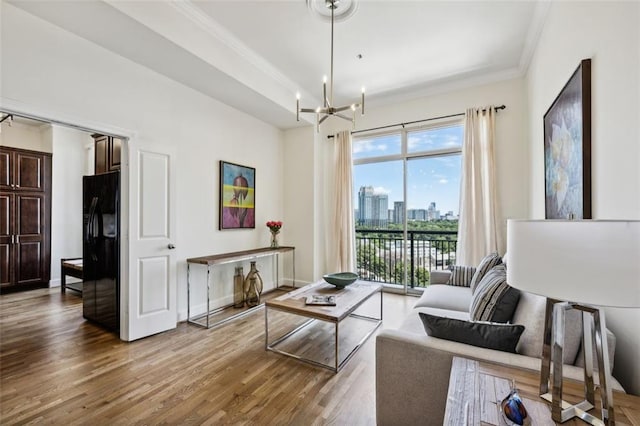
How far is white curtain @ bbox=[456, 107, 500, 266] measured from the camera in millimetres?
3730

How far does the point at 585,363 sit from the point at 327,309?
1.75m

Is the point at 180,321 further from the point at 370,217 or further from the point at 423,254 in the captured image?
the point at 423,254

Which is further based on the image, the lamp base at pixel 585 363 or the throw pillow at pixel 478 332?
the throw pillow at pixel 478 332

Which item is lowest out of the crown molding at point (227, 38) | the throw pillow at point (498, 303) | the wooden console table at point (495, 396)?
the wooden console table at point (495, 396)

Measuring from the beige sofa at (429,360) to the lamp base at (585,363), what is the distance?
0.25 m

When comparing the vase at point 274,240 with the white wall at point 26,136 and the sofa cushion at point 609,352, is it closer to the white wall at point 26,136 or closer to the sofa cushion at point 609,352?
the sofa cushion at point 609,352

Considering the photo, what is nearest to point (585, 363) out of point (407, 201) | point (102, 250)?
point (407, 201)

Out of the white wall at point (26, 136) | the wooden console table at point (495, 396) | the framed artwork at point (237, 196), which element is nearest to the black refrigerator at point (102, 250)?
the framed artwork at point (237, 196)

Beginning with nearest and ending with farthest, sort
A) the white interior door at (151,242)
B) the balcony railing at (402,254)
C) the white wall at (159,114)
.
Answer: the white wall at (159,114)
the white interior door at (151,242)
the balcony railing at (402,254)

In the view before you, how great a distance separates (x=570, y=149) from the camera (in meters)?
1.92

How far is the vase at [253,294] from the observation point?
3986mm

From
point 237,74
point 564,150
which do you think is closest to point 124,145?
point 237,74

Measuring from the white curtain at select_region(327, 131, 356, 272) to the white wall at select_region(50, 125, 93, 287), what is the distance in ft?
15.6

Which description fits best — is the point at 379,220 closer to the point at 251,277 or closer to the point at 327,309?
the point at 251,277
